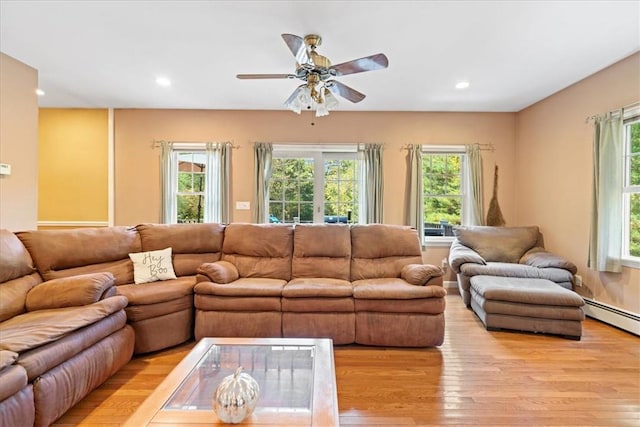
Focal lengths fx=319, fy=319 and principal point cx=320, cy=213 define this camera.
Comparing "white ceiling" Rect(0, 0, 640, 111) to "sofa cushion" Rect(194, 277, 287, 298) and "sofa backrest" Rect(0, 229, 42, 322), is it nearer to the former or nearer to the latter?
Result: "sofa backrest" Rect(0, 229, 42, 322)

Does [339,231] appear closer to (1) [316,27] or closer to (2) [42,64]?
(1) [316,27]

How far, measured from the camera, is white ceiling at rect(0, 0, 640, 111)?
2.49 m

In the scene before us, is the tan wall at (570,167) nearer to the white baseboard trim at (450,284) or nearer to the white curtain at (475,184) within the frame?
the white curtain at (475,184)

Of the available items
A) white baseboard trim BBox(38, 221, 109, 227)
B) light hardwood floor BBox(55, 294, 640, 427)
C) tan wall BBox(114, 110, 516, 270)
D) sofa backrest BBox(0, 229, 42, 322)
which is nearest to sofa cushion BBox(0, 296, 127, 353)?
sofa backrest BBox(0, 229, 42, 322)

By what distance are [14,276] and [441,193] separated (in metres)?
5.10

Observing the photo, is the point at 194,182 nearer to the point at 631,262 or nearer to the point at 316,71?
the point at 316,71

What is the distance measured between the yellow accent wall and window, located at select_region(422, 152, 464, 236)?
16.7 feet

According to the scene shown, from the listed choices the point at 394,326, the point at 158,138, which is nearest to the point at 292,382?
the point at 394,326

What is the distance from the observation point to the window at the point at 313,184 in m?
5.15

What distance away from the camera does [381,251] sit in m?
3.50

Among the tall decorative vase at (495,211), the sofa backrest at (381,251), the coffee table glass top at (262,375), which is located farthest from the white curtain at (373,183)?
the coffee table glass top at (262,375)

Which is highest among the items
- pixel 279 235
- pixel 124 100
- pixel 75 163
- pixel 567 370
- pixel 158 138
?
pixel 124 100

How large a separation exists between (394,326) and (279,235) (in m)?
1.54

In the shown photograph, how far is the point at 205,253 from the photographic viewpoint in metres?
3.53
